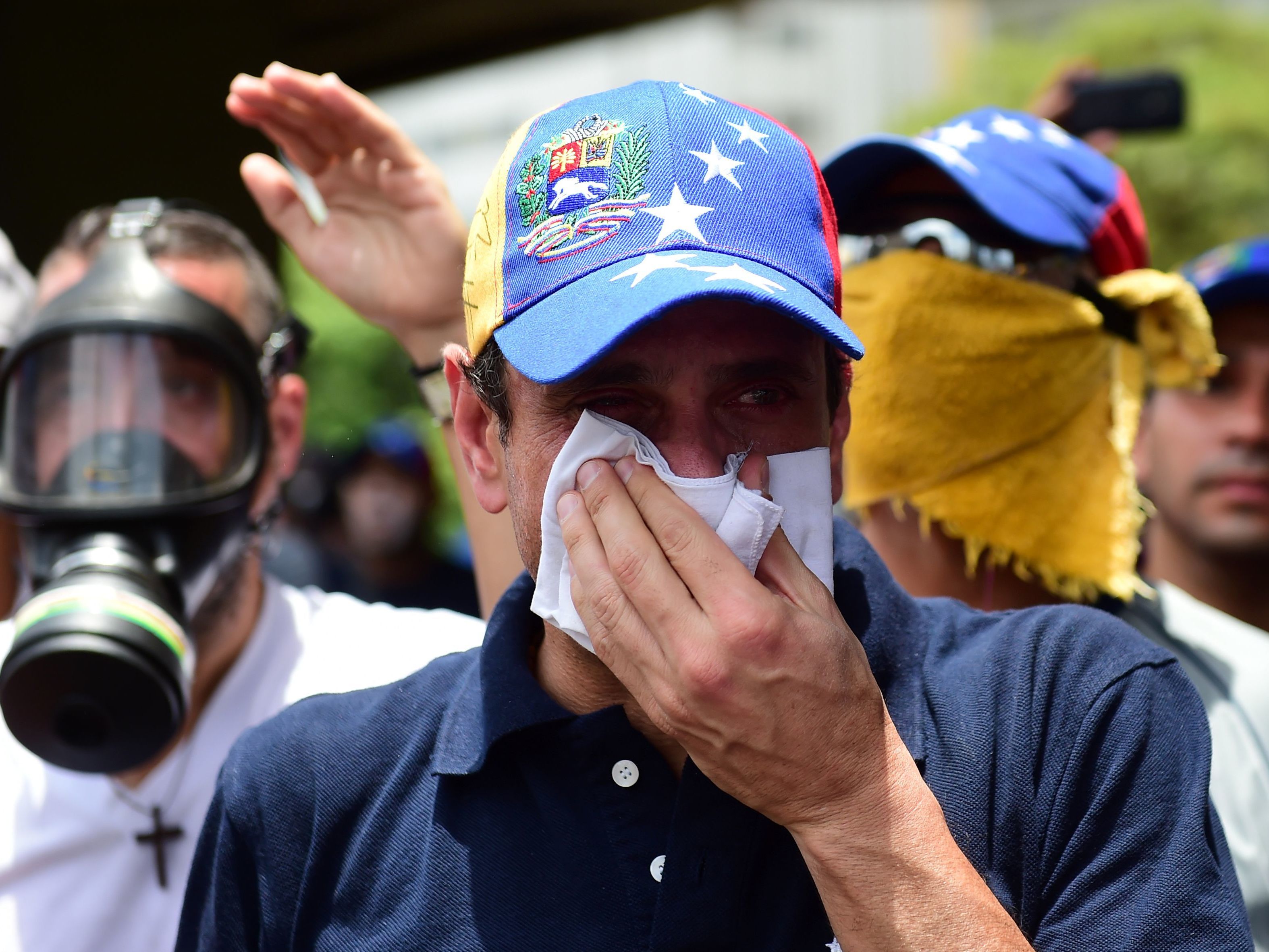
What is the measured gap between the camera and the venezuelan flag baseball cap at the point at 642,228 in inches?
64.7

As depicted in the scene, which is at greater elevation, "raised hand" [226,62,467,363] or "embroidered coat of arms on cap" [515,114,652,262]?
"embroidered coat of arms on cap" [515,114,652,262]

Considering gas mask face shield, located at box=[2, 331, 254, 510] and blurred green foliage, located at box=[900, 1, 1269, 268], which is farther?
blurred green foliage, located at box=[900, 1, 1269, 268]

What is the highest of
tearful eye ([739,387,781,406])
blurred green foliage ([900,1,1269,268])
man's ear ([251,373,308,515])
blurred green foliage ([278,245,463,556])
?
tearful eye ([739,387,781,406])

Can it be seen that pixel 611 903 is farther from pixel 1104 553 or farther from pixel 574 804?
pixel 1104 553

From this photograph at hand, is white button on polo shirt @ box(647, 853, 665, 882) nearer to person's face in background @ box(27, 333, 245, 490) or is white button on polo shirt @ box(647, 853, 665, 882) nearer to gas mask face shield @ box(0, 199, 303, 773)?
gas mask face shield @ box(0, 199, 303, 773)

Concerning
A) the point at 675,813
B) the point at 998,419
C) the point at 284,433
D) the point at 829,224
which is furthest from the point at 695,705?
the point at 284,433

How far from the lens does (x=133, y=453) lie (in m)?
2.60

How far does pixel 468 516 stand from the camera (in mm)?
2666

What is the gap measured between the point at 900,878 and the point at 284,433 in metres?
1.96

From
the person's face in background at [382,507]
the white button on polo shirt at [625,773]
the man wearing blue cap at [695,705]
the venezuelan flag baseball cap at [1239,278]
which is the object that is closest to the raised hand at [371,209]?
the man wearing blue cap at [695,705]

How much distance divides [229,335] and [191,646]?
63 centimetres

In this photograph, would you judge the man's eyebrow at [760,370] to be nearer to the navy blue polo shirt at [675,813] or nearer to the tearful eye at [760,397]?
→ the tearful eye at [760,397]

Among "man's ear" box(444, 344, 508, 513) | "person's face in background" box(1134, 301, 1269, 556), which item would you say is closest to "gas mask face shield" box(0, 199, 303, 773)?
"man's ear" box(444, 344, 508, 513)

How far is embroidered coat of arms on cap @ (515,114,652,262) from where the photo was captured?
5.66 ft
